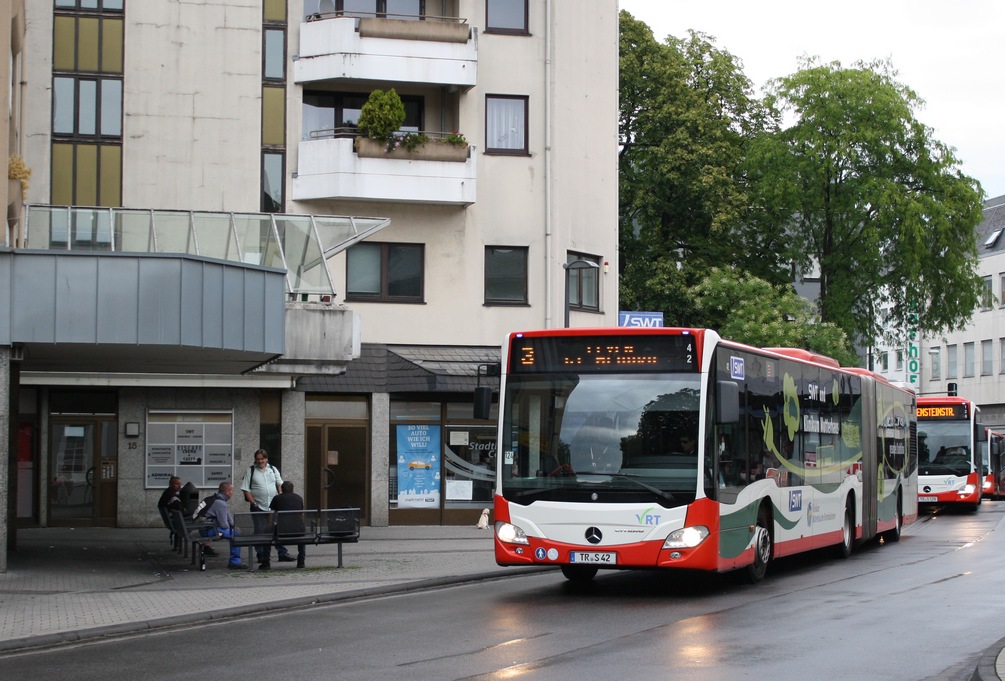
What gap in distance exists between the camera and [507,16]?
33656mm

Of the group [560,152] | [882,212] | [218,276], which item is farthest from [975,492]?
[218,276]

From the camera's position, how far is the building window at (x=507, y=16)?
33.5 metres

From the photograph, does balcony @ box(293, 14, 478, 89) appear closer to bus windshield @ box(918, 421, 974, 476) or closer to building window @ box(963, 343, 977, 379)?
bus windshield @ box(918, 421, 974, 476)

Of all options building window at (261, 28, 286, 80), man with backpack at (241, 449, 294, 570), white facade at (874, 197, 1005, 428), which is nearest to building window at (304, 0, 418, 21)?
building window at (261, 28, 286, 80)

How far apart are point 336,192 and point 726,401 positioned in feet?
56.8

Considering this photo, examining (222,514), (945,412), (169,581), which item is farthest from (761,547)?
(945,412)

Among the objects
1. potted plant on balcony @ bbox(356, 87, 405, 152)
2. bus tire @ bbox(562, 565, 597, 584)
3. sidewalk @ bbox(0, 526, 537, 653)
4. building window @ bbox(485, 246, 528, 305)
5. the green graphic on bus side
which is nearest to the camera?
sidewalk @ bbox(0, 526, 537, 653)

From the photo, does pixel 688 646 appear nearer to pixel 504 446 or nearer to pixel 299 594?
pixel 504 446

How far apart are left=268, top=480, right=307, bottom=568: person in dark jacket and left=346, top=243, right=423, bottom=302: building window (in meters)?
11.1

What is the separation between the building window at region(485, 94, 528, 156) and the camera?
33.1 meters

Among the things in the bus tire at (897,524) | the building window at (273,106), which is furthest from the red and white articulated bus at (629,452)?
the building window at (273,106)

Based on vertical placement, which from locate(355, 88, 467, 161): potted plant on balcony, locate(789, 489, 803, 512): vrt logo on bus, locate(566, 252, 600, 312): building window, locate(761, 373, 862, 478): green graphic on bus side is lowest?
locate(789, 489, 803, 512): vrt logo on bus

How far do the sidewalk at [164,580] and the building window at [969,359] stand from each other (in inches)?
2491

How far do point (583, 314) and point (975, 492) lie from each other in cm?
1334
